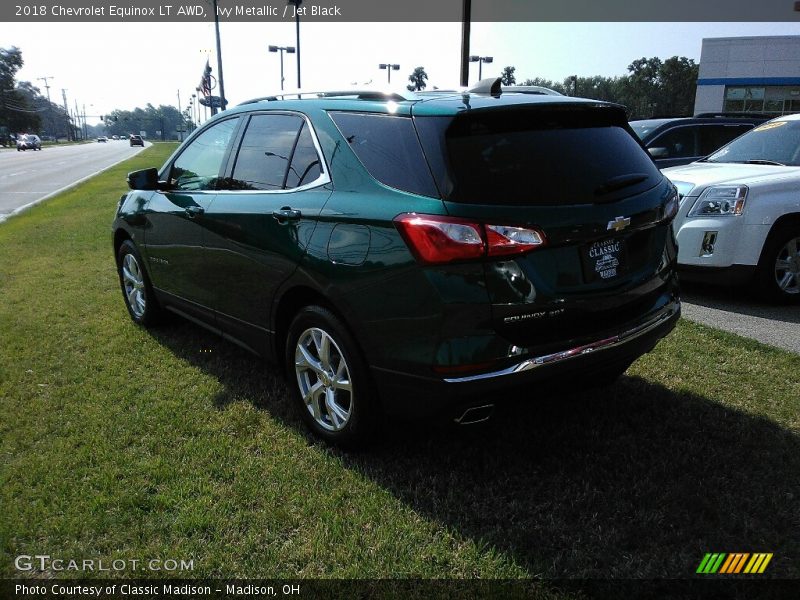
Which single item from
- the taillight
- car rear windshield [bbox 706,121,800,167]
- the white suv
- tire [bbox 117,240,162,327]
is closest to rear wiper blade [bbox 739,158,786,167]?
car rear windshield [bbox 706,121,800,167]

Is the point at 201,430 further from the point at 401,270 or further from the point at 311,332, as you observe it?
the point at 401,270

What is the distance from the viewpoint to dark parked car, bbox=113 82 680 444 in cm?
267

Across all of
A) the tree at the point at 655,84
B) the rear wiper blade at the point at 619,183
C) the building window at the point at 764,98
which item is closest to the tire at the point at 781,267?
the rear wiper blade at the point at 619,183

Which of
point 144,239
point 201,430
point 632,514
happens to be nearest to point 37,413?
point 201,430

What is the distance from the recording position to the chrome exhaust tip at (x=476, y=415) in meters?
2.79

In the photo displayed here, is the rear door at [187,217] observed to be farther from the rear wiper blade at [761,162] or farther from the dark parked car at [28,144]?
the dark parked car at [28,144]

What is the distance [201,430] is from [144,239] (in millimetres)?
2192

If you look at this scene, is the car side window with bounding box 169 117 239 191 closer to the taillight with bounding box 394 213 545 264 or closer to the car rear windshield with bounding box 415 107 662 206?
the car rear windshield with bounding box 415 107 662 206

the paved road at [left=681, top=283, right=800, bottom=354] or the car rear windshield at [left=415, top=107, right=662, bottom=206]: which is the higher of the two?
the car rear windshield at [left=415, top=107, right=662, bottom=206]

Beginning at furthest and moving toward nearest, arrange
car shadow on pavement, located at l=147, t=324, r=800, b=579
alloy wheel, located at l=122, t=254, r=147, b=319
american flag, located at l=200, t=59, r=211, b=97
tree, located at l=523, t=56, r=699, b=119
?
tree, located at l=523, t=56, r=699, b=119 < american flag, located at l=200, t=59, r=211, b=97 < alloy wheel, located at l=122, t=254, r=147, b=319 < car shadow on pavement, located at l=147, t=324, r=800, b=579

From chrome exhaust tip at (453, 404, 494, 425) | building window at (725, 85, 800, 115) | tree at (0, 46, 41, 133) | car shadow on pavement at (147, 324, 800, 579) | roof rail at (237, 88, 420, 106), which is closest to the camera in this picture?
car shadow on pavement at (147, 324, 800, 579)

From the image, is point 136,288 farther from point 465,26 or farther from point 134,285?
point 465,26

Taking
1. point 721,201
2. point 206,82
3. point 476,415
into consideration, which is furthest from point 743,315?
point 206,82

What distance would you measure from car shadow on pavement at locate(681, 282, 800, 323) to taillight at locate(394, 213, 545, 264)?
13.0ft
